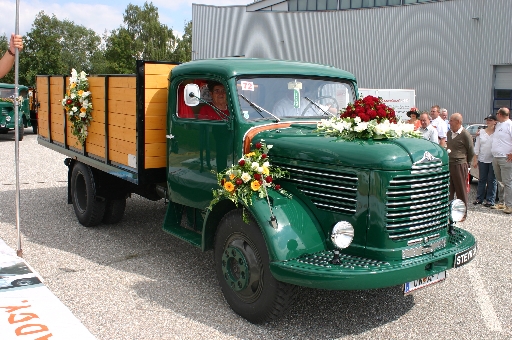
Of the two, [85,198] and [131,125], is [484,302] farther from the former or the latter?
[85,198]

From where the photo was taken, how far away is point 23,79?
43.1 metres

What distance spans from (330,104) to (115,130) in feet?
8.47

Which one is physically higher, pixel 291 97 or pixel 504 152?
pixel 291 97

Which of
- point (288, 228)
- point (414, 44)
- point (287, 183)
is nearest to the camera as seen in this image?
point (288, 228)

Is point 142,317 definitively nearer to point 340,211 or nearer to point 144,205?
→ point 340,211

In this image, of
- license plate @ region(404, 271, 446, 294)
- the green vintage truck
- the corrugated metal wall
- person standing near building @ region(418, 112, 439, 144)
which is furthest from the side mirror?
the corrugated metal wall

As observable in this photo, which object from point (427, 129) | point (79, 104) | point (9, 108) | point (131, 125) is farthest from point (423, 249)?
point (9, 108)

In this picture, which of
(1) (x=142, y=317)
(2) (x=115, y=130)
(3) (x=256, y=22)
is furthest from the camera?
(3) (x=256, y=22)

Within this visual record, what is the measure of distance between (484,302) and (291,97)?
2625 millimetres

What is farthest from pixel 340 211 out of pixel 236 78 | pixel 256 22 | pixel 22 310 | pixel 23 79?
pixel 23 79

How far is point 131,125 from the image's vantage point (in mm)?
5781

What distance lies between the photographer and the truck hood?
12.7 ft

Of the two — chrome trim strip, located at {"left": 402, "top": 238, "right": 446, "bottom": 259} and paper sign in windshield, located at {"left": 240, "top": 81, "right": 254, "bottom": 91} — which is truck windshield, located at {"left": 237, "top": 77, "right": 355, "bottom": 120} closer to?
paper sign in windshield, located at {"left": 240, "top": 81, "right": 254, "bottom": 91}

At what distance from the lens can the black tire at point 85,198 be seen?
689 centimetres
